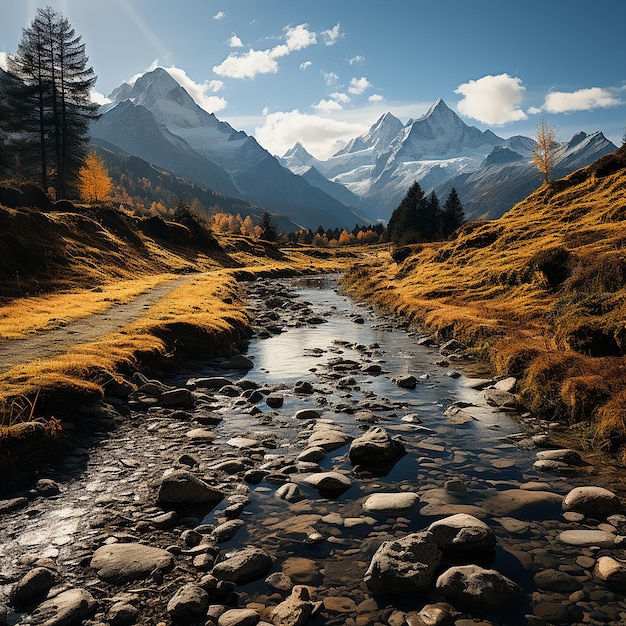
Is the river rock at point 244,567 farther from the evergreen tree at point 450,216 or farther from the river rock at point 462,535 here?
the evergreen tree at point 450,216

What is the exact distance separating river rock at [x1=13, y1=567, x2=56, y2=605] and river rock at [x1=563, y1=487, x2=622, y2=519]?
9.13 m

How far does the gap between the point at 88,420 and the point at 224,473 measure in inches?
198

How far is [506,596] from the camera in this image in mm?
6242

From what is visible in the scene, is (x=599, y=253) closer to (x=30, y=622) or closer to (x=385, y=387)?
(x=385, y=387)

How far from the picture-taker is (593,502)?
8406mm

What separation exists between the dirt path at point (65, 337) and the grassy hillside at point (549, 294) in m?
17.5

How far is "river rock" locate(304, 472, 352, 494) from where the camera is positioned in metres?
9.55

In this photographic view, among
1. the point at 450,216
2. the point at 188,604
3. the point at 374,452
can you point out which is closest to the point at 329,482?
the point at 374,452

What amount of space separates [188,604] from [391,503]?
436 centimetres

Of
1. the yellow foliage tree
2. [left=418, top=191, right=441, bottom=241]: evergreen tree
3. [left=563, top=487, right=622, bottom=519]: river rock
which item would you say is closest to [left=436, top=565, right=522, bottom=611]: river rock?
[left=563, top=487, right=622, bottom=519]: river rock

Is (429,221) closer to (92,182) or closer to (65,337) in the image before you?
(92,182)

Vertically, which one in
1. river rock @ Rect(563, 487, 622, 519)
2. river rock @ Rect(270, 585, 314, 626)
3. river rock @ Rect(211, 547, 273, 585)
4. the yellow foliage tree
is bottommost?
river rock @ Rect(211, 547, 273, 585)

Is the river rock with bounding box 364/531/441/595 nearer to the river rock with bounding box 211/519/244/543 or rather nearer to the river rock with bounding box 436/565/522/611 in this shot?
the river rock with bounding box 436/565/522/611

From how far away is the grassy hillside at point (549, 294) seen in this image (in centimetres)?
1349
